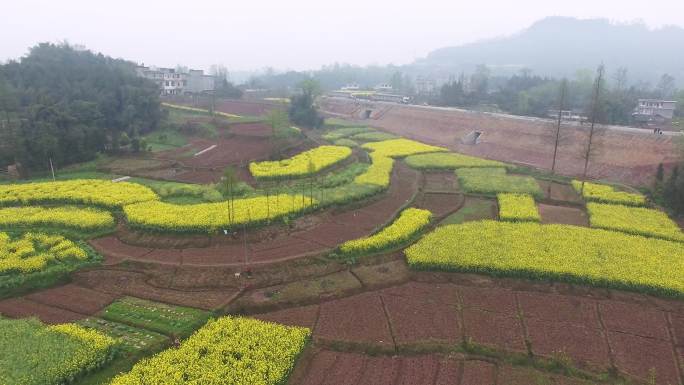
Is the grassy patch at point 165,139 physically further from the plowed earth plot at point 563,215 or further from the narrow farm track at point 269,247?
the plowed earth plot at point 563,215

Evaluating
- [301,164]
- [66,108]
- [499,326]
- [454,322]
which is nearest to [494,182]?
[301,164]

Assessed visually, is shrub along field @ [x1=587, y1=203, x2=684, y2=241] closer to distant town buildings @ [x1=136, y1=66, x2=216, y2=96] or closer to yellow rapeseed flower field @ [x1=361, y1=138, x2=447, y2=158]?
yellow rapeseed flower field @ [x1=361, y1=138, x2=447, y2=158]

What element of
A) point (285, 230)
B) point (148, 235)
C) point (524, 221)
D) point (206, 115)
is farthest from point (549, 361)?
point (206, 115)

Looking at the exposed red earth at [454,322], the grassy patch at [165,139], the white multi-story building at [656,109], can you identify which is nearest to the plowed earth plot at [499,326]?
→ the exposed red earth at [454,322]

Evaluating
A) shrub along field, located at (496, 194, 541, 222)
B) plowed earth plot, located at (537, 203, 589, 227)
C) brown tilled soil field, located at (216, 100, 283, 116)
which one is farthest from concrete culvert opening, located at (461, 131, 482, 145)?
brown tilled soil field, located at (216, 100, 283, 116)

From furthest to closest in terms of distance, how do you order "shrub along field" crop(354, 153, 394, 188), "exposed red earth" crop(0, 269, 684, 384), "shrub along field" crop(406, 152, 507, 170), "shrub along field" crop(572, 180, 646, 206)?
"shrub along field" crop(406, 152, 507, 170), "shrub along field" crop(354, 153, 394, 188), "shrub along field" crop(572, 180, 646, 206), "exposed red earth" crop(0, 269, 684, 384)

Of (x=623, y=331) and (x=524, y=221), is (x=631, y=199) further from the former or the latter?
(x=623, y=331)
